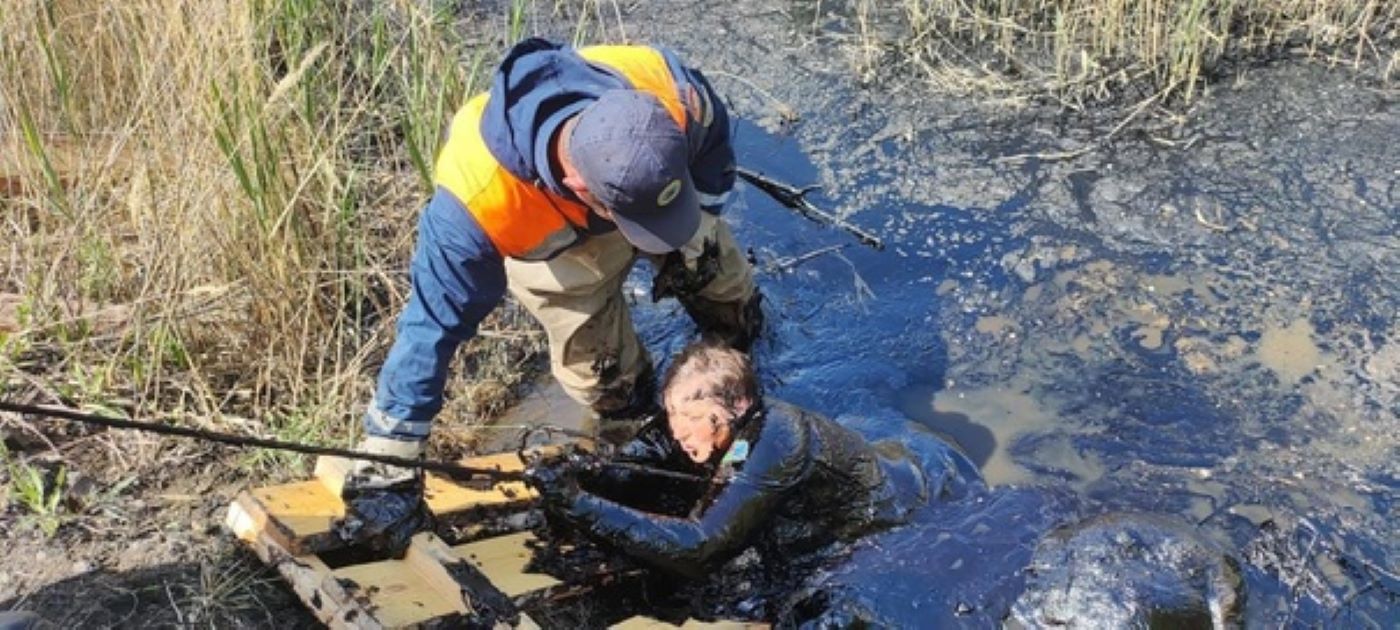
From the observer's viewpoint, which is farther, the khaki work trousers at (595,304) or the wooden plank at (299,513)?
the khaki work trousers at (595,304)

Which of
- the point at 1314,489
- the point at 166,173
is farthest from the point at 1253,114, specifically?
the point at 166,173

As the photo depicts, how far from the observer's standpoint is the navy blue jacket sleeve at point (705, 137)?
3311 millimetres

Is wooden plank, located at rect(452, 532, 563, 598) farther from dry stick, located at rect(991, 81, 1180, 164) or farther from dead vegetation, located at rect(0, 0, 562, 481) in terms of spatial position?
dry stick, located at rect(991, 81, 1180, 164)

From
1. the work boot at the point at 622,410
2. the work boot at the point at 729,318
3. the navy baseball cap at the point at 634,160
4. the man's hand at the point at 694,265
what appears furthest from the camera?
the work boot at the point at 729,318

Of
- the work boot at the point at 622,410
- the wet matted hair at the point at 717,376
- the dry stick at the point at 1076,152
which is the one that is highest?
the wet matted hair at the point at 717,376

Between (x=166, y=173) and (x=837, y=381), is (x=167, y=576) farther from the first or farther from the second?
(x=837, y=381)

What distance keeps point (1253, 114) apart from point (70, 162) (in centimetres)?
431

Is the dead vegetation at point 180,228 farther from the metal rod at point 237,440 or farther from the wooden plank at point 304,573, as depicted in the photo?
the metal rod at point 237,440

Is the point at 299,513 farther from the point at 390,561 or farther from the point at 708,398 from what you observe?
the point at 708,398

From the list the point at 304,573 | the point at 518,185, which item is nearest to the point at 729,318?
the point at 518,185

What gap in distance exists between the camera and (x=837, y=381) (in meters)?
4.29

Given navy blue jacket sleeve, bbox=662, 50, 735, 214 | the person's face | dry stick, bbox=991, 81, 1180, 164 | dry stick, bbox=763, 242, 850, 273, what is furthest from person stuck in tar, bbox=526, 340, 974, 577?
dry stick, bbox=991, 81, 1180, 164

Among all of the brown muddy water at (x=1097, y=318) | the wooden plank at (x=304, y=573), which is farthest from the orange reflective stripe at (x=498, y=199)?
the brown muddy water at (x=1097, y=318)

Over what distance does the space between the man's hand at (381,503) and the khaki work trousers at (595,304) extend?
24.3 inches
